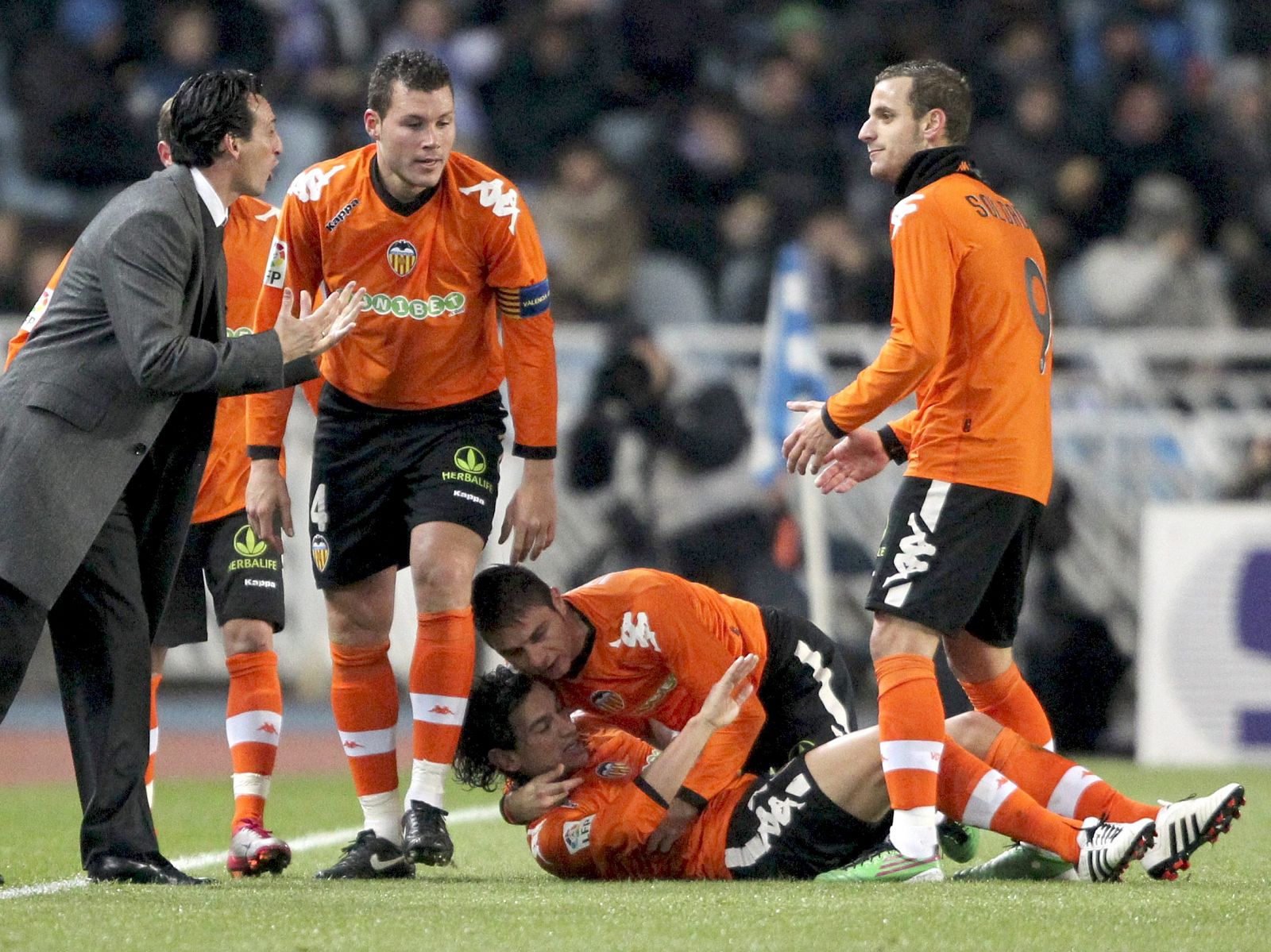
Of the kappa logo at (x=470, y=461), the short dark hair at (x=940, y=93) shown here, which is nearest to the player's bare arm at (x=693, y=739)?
the kappa logo at (x=470, y=461)

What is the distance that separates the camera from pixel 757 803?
511cm

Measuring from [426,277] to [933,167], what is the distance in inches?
57.8

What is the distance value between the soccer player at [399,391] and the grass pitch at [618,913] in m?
0.67

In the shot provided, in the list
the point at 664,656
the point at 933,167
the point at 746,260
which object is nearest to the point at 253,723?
the point at 664,656

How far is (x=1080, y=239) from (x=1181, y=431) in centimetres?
251

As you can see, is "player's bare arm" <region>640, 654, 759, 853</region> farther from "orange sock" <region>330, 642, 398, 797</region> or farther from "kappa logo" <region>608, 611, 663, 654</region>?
"orange sock" <region>330, 642, 398, 797</region>

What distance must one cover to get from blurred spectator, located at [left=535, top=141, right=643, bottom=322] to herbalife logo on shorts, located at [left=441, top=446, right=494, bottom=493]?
687cm

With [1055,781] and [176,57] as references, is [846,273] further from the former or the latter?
[1055,781]

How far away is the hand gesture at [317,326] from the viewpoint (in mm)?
4805

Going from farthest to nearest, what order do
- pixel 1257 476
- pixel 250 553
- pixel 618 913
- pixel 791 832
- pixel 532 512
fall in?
pixel 1257 476 < pixel 250 553 < pixel 532 512 < pixel 791 832 < pixel 618 913

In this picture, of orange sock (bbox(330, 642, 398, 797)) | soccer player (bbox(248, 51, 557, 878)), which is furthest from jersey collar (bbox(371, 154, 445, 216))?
orange sock (bbox(330, 642, 398, 797))

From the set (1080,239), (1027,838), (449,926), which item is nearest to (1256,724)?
(1080,239)

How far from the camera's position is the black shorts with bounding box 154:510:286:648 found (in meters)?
5.96

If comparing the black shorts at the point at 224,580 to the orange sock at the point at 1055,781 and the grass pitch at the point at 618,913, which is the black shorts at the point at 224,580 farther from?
the orange sock at the point at 1055,781
